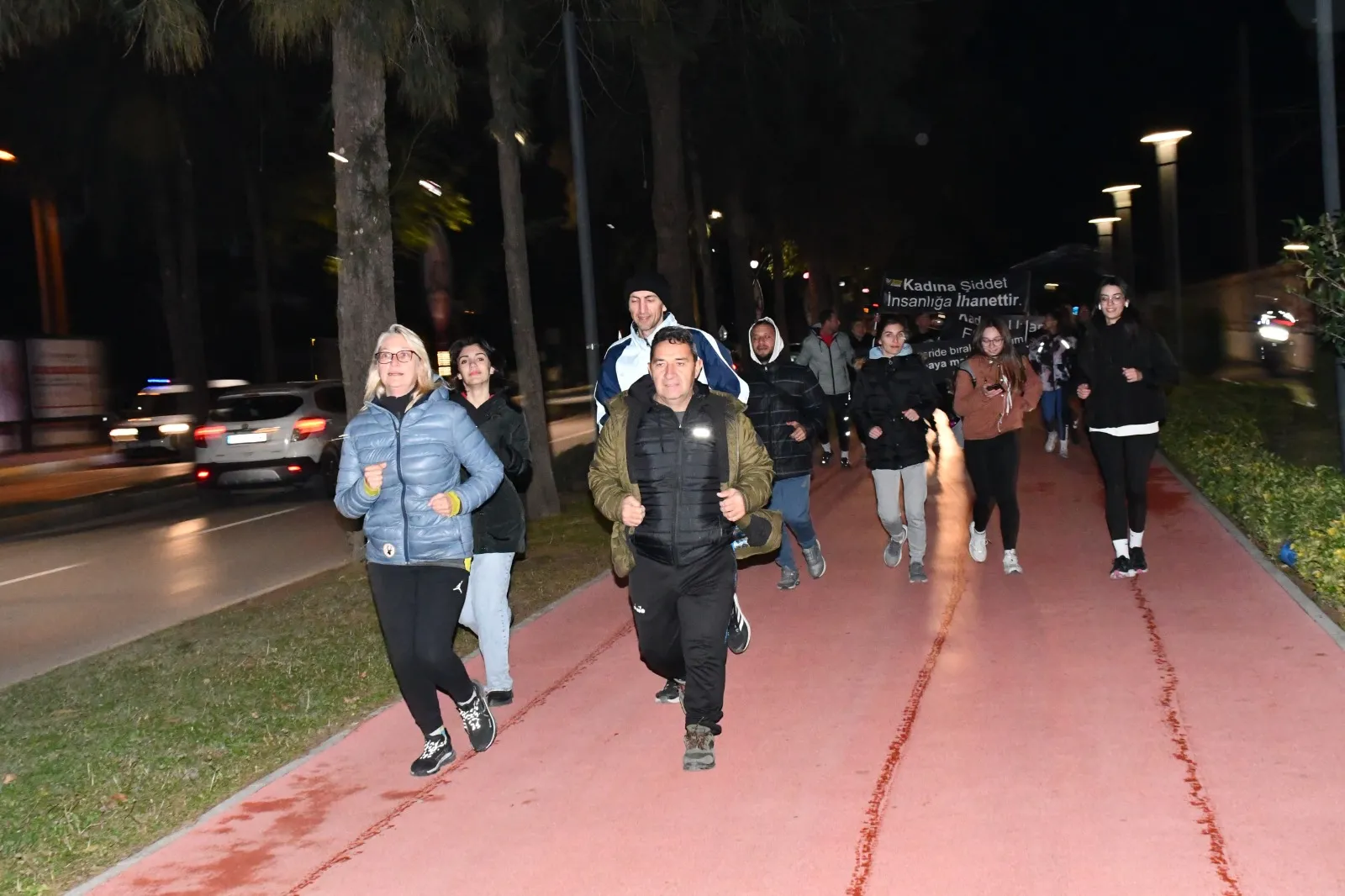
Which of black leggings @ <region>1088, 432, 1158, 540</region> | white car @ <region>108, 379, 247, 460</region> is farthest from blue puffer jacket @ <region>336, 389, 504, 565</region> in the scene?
white car @ <region>108, 379, 247, 460</region>

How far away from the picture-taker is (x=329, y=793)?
6.30m

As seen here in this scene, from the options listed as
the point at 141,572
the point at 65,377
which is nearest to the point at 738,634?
the point at 141,572

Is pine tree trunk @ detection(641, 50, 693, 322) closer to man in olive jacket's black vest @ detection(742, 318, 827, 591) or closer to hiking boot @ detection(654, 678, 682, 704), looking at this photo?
man in olive jacket's black vest @ detection(742, 318, 827, 591)

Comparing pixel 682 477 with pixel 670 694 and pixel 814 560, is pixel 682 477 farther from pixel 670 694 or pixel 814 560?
pixel 814 560

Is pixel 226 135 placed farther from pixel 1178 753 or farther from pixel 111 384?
pixel 1178 753

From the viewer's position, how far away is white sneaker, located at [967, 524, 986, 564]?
1090cm

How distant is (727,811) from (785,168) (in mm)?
27690

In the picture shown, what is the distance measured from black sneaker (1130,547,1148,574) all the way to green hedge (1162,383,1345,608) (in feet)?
3.16

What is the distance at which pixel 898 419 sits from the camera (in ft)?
33.4

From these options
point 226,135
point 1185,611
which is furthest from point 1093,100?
point 1185,611

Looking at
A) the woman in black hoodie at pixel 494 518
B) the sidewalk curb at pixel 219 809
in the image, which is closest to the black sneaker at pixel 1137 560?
the woman in black hoodie at pixel 494 518

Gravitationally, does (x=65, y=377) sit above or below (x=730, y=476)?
above

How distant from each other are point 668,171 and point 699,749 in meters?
16.4

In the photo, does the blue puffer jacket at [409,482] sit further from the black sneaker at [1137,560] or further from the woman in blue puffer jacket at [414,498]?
the black sneaker at [1137,560]
